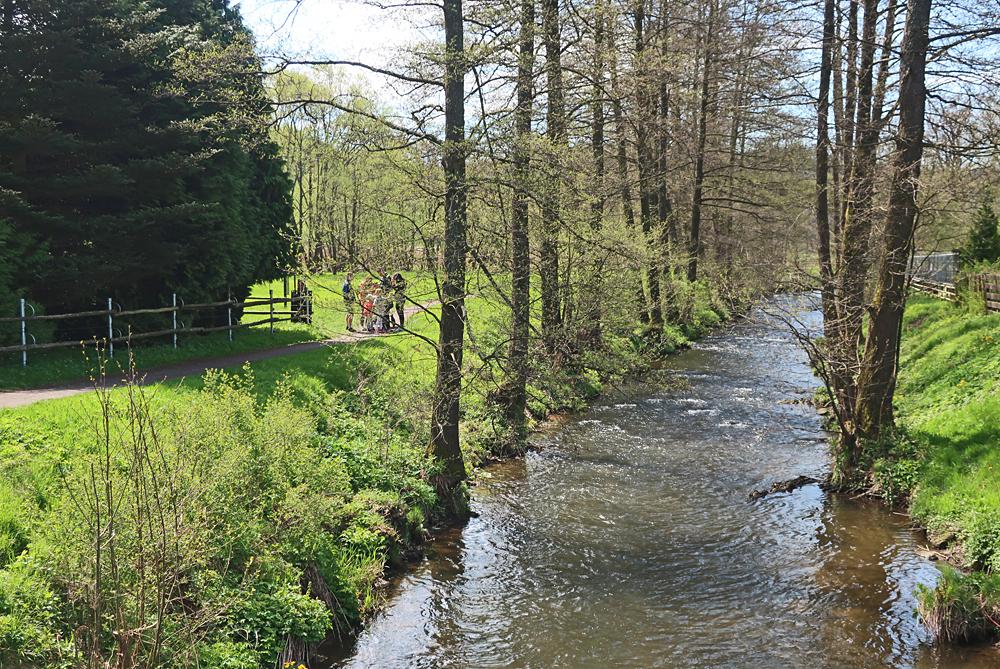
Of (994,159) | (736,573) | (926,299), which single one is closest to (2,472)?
(736,573)

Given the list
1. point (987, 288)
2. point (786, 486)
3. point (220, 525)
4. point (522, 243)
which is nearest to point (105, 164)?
point (522, 243)

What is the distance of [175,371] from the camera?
13867 millimetres

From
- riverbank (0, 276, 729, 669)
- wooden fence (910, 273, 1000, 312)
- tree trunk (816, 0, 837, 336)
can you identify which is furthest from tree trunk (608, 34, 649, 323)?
wooden fence (910, 273, 1000, 312)

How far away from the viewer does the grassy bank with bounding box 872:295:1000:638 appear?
289 inches

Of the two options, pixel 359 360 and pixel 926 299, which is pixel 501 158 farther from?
pixel 926 299

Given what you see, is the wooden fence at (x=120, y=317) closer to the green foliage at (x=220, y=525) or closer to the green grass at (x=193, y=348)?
the green grass at (x=193, y=348)

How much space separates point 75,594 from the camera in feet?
18.4

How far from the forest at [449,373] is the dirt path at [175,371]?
15 centimetres

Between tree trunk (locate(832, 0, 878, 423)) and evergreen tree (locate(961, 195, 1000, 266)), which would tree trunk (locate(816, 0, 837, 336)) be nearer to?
tree trunk (locate(832, 0, 878, 423))

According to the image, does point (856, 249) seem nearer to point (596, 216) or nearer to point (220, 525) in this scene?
point (596, 216)

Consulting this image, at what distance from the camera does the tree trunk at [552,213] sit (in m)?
12.5

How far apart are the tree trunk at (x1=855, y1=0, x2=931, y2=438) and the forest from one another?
55mm

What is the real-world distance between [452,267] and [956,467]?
728 centimetres

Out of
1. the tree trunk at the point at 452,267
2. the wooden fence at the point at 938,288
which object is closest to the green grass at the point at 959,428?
the wooden fence at the point at 938,288
